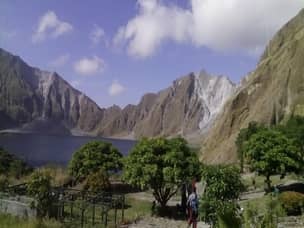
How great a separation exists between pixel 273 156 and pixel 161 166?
9.38 meters

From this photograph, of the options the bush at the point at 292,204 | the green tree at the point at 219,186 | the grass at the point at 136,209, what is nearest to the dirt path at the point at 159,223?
the grass at the point at 136,209

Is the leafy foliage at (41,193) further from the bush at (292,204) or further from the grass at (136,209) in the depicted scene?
the bush at (292,204)

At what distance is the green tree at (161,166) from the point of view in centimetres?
2492

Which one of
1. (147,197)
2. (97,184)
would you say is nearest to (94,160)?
(97,184)

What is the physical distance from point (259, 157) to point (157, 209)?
379 inches

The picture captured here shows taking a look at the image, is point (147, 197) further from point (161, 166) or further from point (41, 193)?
point (41, 193)

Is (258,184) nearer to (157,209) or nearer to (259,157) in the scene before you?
(259,157)

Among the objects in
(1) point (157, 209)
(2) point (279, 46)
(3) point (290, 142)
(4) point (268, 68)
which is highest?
(2) point (279, 46)

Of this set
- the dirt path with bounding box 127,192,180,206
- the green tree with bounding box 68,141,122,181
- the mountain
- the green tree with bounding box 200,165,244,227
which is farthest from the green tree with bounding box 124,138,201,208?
the mountain

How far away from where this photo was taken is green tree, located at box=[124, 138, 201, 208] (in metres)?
24.9

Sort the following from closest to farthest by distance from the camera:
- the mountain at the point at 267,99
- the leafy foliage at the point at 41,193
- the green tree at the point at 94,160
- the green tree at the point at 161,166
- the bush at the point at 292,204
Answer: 1. the leafy foliage at the point at 41,193
2. the bush at the point at 292,204
3. the green tree at the point at 161,166
4. the green tree at the point at 94,160
5. the mountain at the point at 267,99

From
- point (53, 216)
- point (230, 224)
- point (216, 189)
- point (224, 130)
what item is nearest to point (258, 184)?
point (216, 189)

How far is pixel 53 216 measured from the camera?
19000 mm

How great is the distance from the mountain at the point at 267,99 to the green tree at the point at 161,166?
2750 inches
